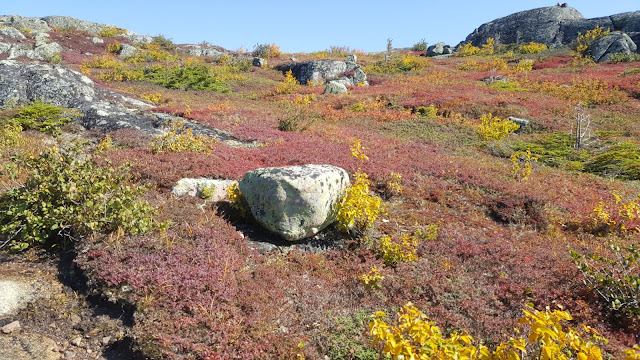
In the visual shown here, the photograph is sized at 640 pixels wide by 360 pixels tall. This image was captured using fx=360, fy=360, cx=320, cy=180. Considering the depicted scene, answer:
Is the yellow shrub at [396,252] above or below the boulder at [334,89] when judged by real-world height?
below

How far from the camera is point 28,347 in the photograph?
4.67 metres

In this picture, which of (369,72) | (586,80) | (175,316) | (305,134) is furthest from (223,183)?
(369,72)

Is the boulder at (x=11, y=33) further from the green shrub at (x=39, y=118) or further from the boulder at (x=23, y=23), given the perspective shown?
the green shrub at (x=39, y=118)

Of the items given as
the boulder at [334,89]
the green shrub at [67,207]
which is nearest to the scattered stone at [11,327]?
the green shrub at [67,207]

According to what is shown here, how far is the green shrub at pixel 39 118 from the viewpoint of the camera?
44.3 ft

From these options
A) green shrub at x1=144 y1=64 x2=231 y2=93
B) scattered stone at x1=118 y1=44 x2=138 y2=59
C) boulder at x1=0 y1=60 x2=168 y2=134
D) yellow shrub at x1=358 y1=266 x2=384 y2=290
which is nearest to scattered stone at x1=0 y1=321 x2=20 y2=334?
yellow shrub at x1=358 y1=266 x2=384 y2=290

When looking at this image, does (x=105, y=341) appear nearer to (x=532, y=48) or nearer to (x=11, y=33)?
(x=11, y=33)

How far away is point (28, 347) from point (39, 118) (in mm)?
12637

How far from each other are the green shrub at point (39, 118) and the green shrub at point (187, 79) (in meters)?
16.7

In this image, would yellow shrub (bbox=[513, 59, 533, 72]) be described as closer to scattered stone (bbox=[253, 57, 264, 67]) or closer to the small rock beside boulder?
the small rock beside boulder

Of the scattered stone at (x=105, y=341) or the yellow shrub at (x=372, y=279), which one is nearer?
the scattered stone at (x=105, y=341)

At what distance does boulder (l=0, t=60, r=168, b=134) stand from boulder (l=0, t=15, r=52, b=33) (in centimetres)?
4586

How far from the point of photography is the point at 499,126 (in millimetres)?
19594

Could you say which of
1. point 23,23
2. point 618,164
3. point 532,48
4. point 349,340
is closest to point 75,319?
point 349,340
